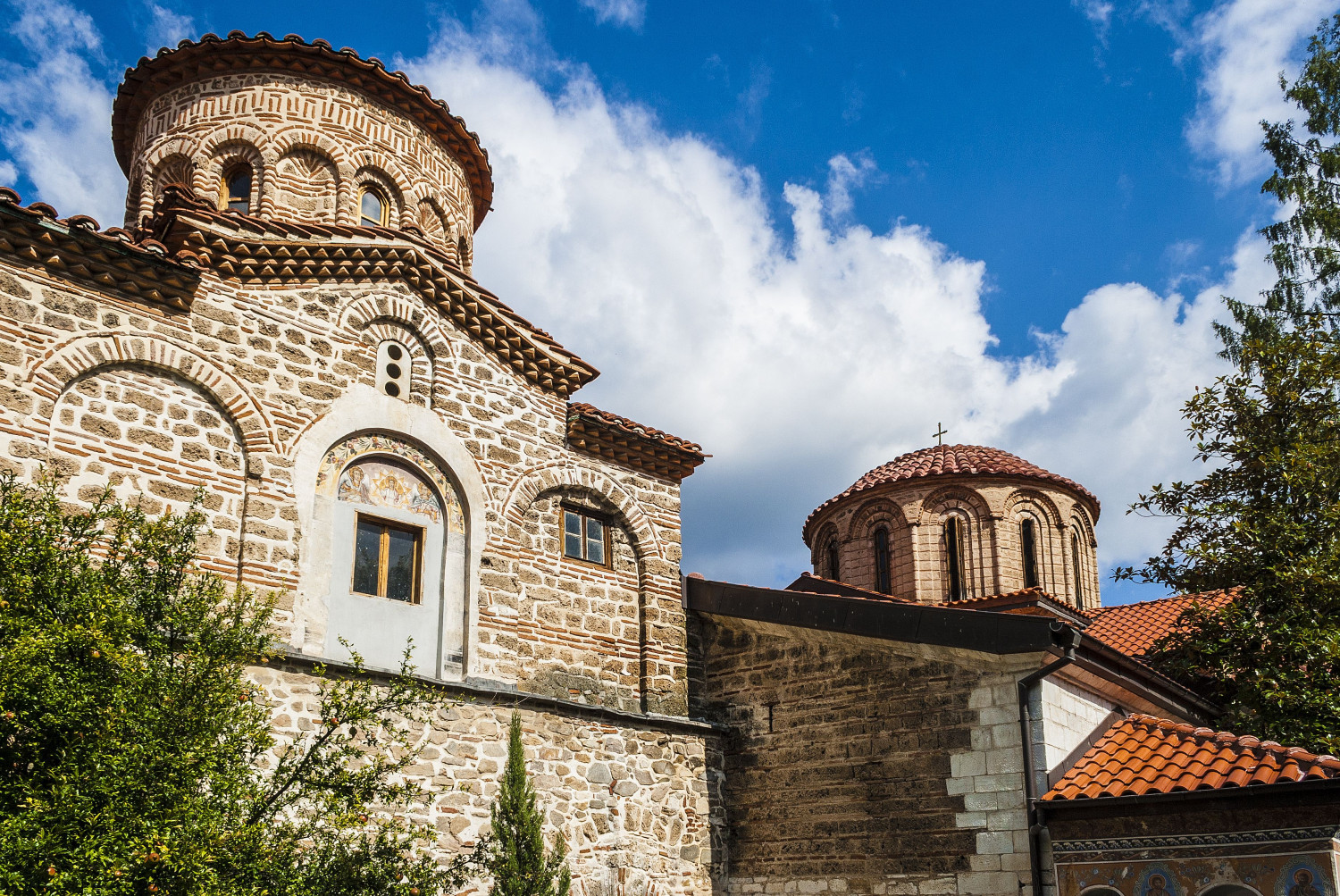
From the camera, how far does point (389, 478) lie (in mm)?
9625

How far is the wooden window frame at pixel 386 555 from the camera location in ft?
30.2

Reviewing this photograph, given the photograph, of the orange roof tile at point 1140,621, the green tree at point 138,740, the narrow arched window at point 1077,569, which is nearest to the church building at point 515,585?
the green tree at point 138,740

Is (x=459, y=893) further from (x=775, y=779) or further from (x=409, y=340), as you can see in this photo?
(x=409, y=340)

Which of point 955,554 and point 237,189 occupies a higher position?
point 237,189

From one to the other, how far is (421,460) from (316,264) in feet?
6.44

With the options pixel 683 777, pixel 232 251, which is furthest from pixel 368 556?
pixel 683 777

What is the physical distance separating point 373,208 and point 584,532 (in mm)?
4862

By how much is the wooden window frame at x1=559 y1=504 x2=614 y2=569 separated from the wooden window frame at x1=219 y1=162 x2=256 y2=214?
201 inches

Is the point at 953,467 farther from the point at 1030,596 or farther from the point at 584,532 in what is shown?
the point at 584,532

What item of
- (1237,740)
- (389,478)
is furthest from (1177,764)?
(389,478)

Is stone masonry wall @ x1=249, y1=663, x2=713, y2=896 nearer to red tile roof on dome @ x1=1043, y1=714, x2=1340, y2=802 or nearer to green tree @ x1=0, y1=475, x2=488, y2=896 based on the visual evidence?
green tree @ x1=0, y1=475, x2=488, y2=896

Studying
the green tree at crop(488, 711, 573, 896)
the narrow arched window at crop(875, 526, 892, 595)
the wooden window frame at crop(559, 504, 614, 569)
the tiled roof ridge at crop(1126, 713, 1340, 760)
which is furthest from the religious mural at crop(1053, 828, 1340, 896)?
the narrow arched window at crop(875, 526, 892, 595)

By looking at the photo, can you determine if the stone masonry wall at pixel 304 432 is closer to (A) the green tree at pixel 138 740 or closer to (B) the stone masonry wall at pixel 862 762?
(B) the stone masonry wall at pixel 862 762

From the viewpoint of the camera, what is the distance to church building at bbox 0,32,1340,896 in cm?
799
